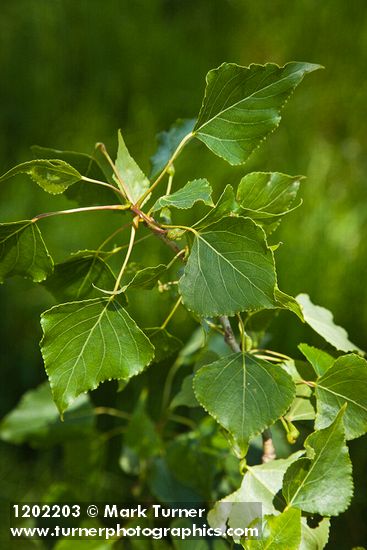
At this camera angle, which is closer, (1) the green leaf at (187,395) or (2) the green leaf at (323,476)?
(2) the green leaf at (323,476)

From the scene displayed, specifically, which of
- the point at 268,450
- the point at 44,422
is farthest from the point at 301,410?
the point at 44,422

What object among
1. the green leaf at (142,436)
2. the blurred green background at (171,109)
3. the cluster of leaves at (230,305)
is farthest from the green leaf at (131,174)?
the blurred green background at (171,109)

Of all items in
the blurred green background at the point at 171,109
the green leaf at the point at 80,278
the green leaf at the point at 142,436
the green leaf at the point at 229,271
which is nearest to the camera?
the green leaf at the point at 229,271

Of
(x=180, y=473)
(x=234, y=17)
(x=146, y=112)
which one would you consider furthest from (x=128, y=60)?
(x=180, y=473)

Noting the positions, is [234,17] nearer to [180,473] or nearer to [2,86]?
[2,86]

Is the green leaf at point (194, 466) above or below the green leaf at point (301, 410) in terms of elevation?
below

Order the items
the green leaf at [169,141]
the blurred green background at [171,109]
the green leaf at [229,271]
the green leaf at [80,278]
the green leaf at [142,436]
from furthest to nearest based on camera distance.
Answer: the blurred green background at [171,109] < the green leaf at [142,436] < the green leaf at [169,141] < the green leaf at [80,278] < the green leaf at [229,271]

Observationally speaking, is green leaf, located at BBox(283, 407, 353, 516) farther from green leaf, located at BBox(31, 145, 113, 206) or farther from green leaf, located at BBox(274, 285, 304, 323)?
green leaf, located at BBox(31, 145, 113, 206)

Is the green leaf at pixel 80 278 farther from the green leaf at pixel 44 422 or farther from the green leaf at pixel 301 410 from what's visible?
the green leaf at pixel 44 422
